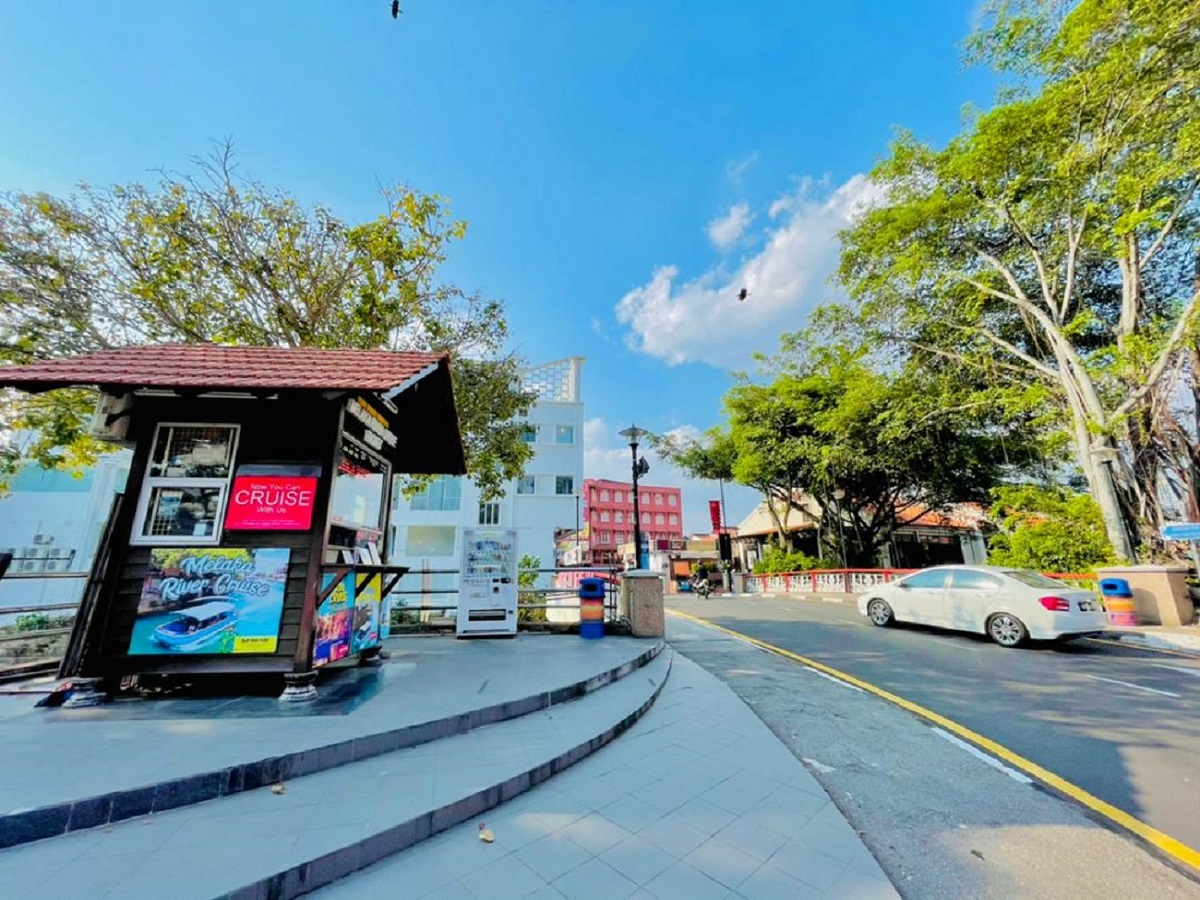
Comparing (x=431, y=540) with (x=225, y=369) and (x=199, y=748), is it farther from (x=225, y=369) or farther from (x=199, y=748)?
(x=199, y=748)

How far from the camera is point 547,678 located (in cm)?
508

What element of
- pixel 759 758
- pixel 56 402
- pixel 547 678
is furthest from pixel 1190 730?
pixel 56 402

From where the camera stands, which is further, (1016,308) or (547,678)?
(1016,308)

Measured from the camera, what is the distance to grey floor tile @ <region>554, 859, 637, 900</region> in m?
2.16

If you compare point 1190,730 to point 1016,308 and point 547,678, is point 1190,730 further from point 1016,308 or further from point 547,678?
point 1016,308

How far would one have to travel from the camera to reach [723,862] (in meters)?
2.43

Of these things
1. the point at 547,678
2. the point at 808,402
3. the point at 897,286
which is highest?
the point at 897,286

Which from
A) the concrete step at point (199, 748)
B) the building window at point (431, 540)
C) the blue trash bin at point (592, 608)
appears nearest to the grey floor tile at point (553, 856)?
the concrete step at point (199, 748)

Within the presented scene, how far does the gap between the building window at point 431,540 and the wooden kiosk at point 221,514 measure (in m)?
17.6

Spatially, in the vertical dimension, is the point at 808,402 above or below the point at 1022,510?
above

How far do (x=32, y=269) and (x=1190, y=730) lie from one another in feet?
52.2

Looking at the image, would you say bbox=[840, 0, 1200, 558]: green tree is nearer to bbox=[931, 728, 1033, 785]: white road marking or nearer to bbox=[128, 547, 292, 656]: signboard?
bbox=[931, 728, 1033, 785]: white road marking

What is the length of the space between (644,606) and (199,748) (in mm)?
5957

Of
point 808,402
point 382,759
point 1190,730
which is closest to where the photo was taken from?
point 382,759
